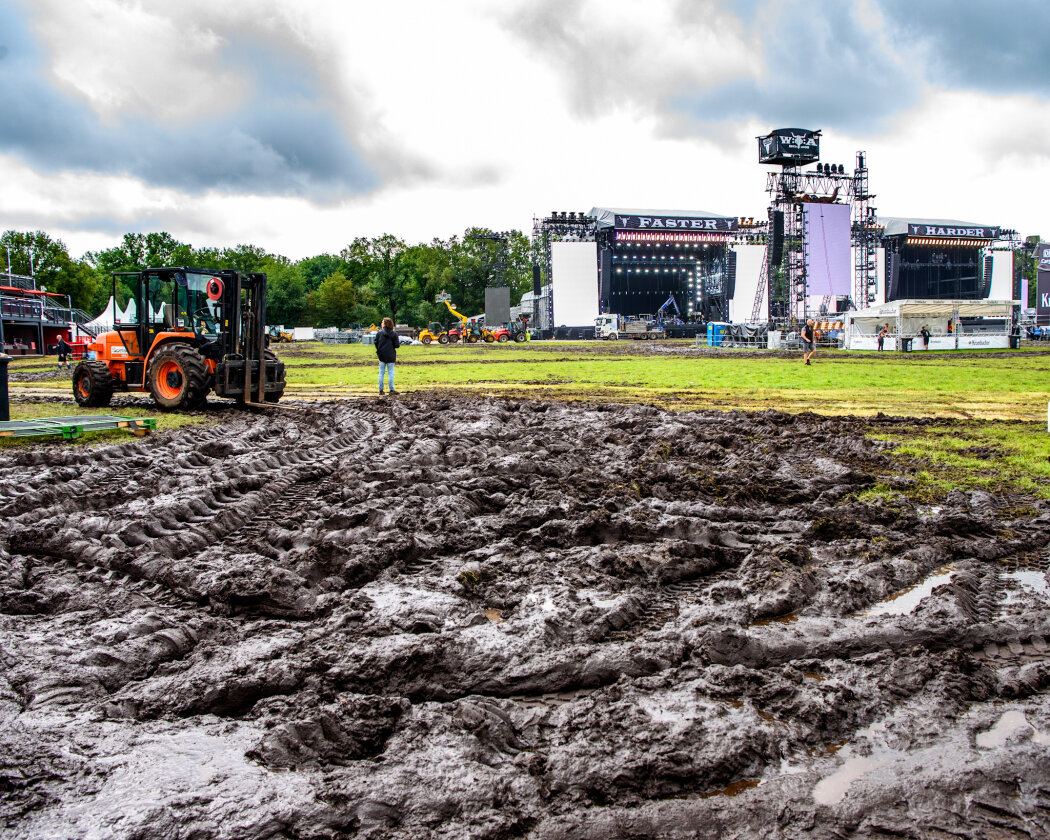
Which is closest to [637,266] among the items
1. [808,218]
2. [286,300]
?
[808,218]

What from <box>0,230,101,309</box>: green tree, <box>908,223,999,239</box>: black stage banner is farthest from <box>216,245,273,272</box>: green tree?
<box>908,223,999,239</box>: black stage banner

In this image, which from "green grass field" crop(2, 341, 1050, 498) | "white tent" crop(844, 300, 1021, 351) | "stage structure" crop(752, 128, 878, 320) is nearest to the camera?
"green grass field" crop(2, 341, 1050, 498)

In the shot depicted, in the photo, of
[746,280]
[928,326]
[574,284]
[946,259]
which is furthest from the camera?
[946,259]

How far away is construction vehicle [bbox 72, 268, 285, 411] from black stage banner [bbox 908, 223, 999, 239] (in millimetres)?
69738

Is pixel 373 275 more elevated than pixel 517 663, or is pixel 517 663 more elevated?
pixel 373 275

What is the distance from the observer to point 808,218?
52438mm

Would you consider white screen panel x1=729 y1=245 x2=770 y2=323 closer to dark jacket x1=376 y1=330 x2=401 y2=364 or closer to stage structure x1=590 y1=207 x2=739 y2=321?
stage structure x1=590 y1=207 x2=739 y2=321

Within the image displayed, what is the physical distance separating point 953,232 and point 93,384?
7620 centimetres

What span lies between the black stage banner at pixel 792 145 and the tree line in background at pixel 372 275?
1175 inches

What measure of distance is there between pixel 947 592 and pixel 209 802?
13.1 feet

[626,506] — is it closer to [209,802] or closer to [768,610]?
[768,610]

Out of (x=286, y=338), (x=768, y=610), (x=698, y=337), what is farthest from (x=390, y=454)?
(x=286, y=338)

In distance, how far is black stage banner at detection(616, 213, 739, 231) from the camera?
66.0 meters

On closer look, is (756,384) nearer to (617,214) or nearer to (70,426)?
(70,426)
